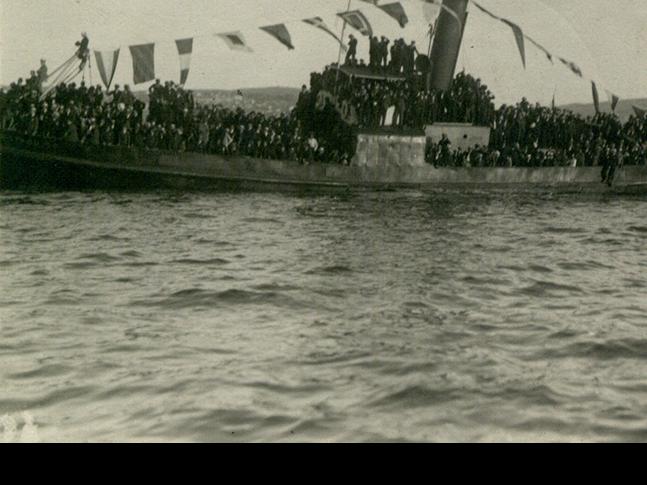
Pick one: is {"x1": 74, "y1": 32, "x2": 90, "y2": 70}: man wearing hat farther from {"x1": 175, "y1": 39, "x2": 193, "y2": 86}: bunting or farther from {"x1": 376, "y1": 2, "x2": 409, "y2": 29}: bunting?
{"x1": 376, "y1": 2, "x2": 409, "y2": 29}: bunting

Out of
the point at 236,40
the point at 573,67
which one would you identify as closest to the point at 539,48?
the point at 573,67

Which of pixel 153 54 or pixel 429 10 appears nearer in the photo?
pixel 153 54

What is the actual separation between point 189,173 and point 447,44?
34.0ft

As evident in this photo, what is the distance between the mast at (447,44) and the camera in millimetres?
23078

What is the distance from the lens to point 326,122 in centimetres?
2156

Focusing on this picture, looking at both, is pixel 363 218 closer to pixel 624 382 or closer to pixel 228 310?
pixel 228 310

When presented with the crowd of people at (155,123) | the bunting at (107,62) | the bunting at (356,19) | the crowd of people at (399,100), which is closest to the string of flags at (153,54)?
the bunting at (107,62)

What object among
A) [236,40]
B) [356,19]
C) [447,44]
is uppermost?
[447,44]

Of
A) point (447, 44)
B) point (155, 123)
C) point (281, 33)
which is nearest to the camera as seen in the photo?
point (281, 33)

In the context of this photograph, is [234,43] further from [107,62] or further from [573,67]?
[573,67]

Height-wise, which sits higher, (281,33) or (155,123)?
(281,33)

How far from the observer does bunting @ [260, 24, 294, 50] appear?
1597 cm

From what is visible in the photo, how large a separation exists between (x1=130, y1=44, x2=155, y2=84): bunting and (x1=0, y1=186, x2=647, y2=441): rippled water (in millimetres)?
3504

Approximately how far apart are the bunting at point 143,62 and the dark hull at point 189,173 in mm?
3121
